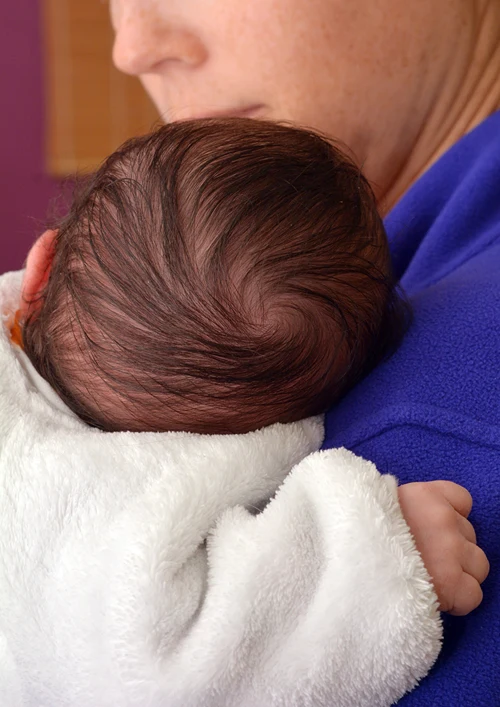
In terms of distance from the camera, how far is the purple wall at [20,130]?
382 cm

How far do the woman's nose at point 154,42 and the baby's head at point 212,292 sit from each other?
10.6 inches

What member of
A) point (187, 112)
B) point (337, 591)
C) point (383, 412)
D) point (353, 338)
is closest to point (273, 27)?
point (187, 112)

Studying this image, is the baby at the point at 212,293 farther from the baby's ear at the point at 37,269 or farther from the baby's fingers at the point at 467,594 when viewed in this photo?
the baby's fingers at the point at 467,594

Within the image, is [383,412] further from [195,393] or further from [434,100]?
[434,100]

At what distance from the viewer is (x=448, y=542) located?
1.98 feet

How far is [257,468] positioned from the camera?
2.28ft

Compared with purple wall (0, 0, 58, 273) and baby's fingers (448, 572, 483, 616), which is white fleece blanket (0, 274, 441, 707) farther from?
purple wall (0, 0, 58, 273)

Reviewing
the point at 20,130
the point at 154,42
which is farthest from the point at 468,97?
the point at 20,130

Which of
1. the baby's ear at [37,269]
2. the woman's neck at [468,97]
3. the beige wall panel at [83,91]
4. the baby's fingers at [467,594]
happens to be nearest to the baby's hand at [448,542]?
the baby's fingers at [467,594]

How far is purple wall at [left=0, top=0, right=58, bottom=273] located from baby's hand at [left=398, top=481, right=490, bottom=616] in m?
3.42

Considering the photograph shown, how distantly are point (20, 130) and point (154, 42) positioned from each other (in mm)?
3132

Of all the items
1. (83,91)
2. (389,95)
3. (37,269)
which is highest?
(389,95)

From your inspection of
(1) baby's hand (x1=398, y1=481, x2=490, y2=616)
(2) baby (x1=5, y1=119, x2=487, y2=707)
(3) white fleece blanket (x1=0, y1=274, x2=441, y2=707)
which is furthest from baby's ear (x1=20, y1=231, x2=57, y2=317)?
(1) baby's hand (x1=398, y1=481, x2=490, y2=616)

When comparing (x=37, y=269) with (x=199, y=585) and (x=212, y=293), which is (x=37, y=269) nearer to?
(x=212, y=293)
